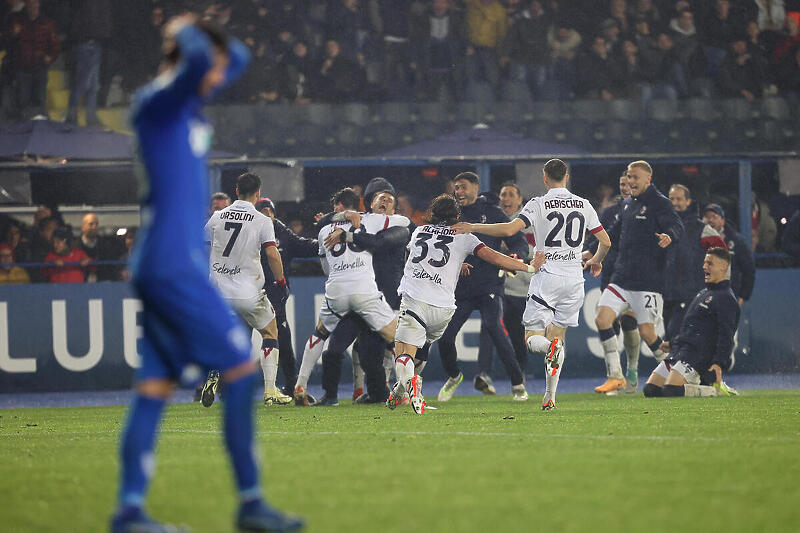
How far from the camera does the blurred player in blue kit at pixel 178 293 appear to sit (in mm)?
4582

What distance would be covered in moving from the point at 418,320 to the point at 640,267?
3365 mm

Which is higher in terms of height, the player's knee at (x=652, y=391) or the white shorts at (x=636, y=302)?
the white shorts at (x=636, y=302)

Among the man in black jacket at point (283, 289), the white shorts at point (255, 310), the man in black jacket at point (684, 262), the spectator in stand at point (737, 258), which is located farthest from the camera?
the spectator in stand at point (737, 258)

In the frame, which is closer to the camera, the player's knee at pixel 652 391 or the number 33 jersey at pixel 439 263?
the number 33 jersey at pixel 439 263

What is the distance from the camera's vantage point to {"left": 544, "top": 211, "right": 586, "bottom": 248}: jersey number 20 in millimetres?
11641

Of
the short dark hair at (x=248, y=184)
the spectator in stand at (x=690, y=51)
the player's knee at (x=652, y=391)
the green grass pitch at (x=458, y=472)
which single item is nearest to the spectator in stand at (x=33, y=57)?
the short dark hair at (x=248, y=184)

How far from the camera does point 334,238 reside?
39.9 ft

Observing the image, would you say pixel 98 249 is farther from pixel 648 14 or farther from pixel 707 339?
pixel 648 14

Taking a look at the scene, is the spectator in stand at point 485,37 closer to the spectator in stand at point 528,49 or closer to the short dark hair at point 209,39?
the spectator in stand at point 528,49

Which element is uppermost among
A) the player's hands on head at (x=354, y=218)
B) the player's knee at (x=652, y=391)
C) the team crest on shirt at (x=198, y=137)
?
the team crest on shirt at (x=198, y=137)

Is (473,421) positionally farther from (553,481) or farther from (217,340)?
(217,340)

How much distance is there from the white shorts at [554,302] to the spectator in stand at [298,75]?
423 inches

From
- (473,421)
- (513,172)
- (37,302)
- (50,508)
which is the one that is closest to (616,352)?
(473,421)

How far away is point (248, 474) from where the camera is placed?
4680 mm
